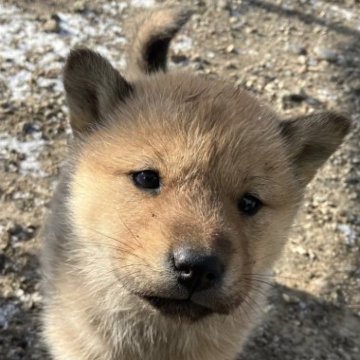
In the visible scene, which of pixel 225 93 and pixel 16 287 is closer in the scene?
pixel 225 93

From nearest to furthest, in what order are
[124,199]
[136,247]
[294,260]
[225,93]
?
[136,247], [124,199], [225,93], [294,260]

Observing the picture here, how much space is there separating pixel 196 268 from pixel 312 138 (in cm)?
125

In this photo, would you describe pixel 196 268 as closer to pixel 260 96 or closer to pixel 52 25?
pixel 260 96

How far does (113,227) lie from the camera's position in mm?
2773

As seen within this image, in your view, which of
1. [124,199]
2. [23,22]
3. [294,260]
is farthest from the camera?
[23,22]

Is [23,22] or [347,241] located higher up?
[23,22]

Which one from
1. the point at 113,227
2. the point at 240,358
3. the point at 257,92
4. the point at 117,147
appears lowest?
the point at 240,358

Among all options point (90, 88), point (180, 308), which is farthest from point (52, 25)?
point (180, 308)

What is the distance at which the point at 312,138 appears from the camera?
3301 mm

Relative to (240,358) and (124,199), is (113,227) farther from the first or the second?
(240,358)

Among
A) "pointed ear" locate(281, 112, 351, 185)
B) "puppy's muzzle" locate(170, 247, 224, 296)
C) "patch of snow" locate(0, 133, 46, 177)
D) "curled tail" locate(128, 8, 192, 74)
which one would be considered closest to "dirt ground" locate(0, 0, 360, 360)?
"patch of snow" locate(0, 133, 46, 177)

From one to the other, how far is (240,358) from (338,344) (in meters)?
0.65

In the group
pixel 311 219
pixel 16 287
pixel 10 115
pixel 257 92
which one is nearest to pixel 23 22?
pixel 10 115

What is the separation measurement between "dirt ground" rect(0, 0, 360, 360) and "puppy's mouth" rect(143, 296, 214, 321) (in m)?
1.19
